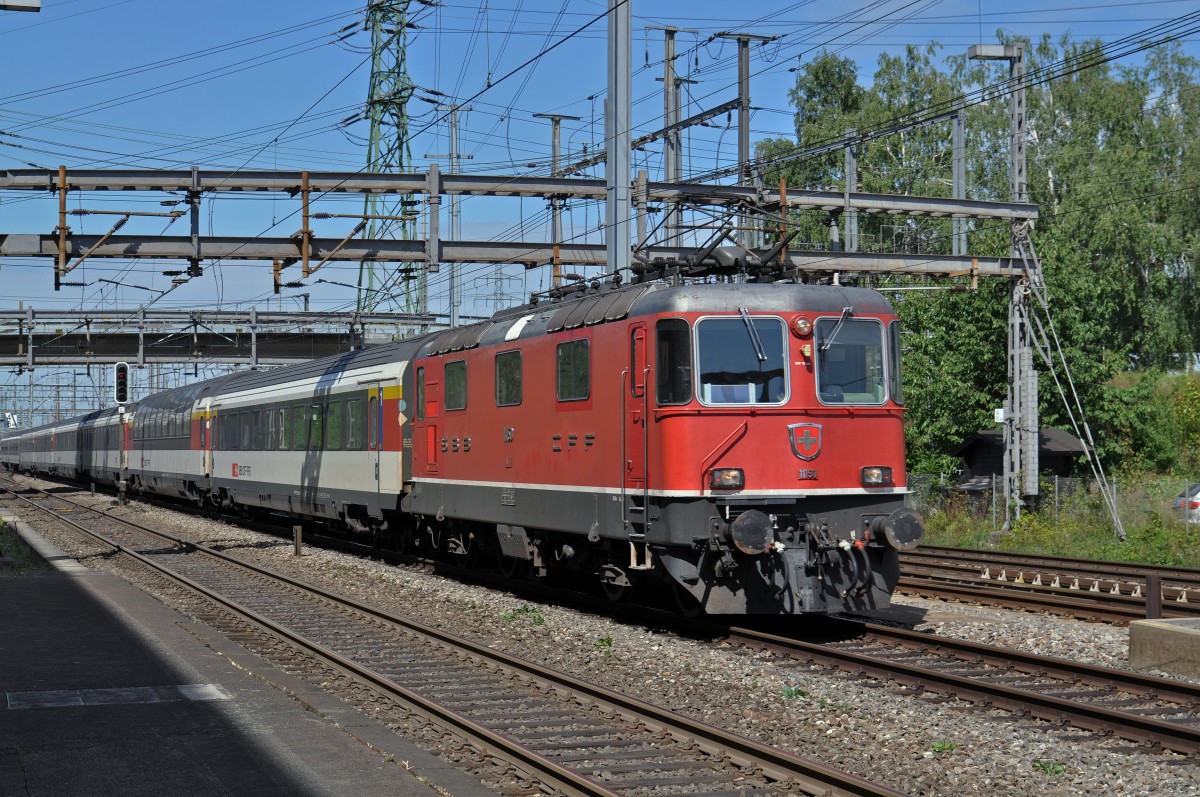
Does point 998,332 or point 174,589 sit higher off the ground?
point 998,332

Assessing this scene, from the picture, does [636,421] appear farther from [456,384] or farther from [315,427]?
[315,427]

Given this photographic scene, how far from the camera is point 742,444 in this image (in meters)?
Answer: 12.8

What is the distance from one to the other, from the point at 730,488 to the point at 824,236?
49.7m

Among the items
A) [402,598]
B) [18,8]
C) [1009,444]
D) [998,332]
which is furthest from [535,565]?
[998,332]

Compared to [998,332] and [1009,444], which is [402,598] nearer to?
[1009,444]

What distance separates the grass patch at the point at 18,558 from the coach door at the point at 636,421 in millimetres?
11031

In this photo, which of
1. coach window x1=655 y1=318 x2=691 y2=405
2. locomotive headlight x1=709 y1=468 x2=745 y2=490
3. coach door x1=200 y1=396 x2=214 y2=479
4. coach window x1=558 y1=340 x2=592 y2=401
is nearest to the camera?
locomotive headlight x1=709 y1=468 x2=745 y2=490

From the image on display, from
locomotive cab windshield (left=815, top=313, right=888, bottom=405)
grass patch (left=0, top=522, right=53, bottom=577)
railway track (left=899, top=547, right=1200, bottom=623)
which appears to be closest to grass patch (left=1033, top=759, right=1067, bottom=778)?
railway track (left=899, top=547, right=1200, bottom=623)

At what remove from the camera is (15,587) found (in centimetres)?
1769

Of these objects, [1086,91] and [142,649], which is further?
[1086,91]

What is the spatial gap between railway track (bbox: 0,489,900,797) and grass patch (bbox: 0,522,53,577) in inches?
170

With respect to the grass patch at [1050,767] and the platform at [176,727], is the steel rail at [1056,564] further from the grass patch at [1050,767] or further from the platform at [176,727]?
the platform at [176,727]

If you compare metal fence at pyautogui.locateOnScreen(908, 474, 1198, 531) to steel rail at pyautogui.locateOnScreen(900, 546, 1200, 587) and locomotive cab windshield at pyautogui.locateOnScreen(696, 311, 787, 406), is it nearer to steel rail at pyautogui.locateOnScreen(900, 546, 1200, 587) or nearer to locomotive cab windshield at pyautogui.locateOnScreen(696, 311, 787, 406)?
steel rail at pyautogui.locateOnScreen(900, 546, 1200, 587)

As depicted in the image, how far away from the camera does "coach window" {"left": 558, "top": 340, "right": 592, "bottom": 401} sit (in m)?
14.5
